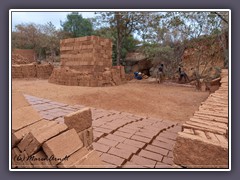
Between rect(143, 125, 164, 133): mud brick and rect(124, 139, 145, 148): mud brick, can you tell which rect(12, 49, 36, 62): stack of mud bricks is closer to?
rect(143, 125, 164, 133): mud brick

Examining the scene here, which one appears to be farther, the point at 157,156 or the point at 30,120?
the point at 157,156

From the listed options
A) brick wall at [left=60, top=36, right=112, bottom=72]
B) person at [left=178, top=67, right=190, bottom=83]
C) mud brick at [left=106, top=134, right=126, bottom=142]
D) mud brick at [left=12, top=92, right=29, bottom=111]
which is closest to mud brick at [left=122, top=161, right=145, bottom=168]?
mud brick at [left=106, top=134, right=126, bottom=142]

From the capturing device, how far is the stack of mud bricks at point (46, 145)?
1.66 meters


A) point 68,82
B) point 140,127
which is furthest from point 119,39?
point 140,127

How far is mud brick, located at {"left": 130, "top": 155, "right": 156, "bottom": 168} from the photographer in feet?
7.36

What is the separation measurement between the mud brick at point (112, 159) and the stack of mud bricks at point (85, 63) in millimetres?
7914

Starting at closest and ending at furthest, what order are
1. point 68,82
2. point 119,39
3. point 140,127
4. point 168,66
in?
1. point 140,127
2. point 68,82
3. point 168,66
4. point 119,39

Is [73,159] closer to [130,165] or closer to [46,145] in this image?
[46,145]

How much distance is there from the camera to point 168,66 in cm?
1455

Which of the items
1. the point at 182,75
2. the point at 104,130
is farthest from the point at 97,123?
the point at 182,75

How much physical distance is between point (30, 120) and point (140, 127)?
7.31ft

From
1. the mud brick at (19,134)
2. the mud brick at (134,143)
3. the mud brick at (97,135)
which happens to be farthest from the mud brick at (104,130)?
the mud brick at (19,134)

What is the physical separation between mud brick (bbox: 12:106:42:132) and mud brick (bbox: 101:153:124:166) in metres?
1.03
